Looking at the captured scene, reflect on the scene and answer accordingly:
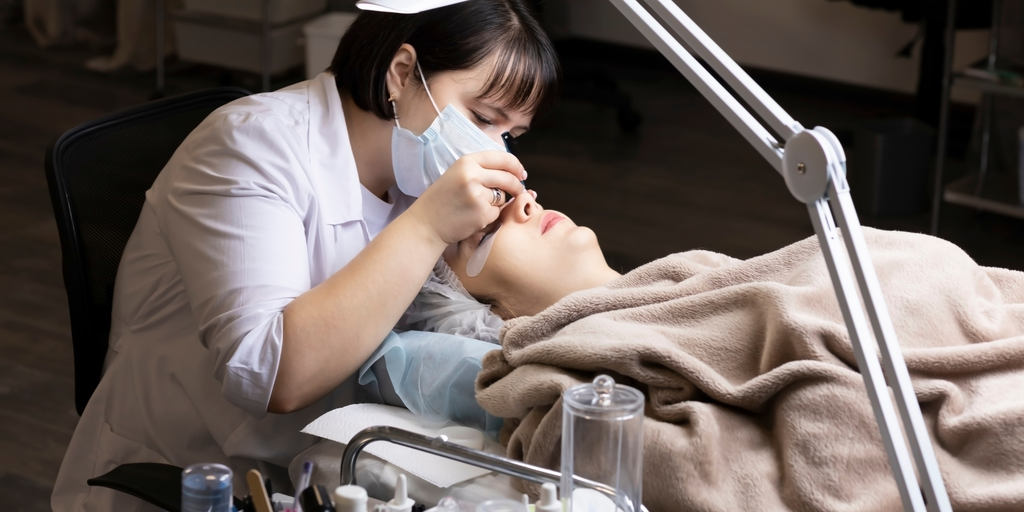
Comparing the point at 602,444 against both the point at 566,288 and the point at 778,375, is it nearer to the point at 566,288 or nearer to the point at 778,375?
the point at 778,375

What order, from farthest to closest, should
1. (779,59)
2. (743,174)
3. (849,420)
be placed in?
(779,59)
(743,174)
(849,420)

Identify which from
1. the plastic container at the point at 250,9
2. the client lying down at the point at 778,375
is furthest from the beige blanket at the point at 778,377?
the plastic container at the point at 250,9

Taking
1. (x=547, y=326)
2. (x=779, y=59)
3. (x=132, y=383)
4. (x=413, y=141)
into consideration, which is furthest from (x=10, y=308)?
(x=779, y=59)

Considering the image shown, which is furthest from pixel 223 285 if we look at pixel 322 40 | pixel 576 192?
pixel 322 40

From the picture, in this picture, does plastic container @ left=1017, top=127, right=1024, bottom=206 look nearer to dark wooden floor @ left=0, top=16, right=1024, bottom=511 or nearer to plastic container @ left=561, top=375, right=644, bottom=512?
dark wooden floor @ left=0, top=16, right=1024, bottom=511

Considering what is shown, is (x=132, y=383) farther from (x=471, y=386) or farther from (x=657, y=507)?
(x=657, y=507)

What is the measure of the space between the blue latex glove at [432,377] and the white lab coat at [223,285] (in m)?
0.08

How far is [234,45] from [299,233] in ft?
14.2

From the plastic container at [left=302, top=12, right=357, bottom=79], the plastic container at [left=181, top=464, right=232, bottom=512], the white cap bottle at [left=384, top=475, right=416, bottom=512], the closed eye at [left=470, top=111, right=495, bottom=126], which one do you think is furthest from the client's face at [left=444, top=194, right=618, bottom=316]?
the plastic container at [left=302, top=12, right=357, bottom=79]

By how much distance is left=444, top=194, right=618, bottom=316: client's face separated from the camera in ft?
4.99

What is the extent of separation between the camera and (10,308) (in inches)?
122

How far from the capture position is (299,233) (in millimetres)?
1273

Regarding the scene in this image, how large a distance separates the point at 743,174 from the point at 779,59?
124 cm

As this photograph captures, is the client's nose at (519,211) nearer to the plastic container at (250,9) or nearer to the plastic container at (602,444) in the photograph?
the plastic container at (602,444)
